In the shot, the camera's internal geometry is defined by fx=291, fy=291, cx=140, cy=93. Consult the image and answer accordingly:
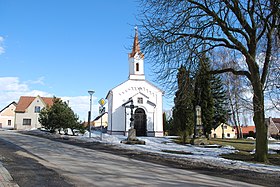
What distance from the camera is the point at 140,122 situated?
1607 inches

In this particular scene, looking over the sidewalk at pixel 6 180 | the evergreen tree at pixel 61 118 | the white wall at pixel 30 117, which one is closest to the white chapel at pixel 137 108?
the evergreen tree at pixel 61 118

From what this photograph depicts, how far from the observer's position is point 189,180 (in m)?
8.87

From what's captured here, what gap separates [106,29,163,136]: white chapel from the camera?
40438 mm

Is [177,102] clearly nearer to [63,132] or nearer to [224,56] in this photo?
[224,56]

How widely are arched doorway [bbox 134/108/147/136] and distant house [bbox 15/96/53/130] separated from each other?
31941 millimetres

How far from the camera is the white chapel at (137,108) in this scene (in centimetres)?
4044

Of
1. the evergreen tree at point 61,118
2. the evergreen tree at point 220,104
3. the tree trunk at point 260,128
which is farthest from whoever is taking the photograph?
the evergreen tree at point 220,104

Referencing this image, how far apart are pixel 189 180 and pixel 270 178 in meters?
3.20

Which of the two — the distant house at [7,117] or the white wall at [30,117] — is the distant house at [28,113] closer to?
the white wall at [30,117]

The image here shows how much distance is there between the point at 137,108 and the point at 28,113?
35470mm

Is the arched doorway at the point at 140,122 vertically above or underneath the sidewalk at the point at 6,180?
above

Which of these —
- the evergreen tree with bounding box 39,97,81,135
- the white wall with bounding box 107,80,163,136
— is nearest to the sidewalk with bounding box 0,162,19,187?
→ the evergreen tree with bounding box 39,97,81,135

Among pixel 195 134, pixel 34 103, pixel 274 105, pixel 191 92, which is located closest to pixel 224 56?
pixel 195 134

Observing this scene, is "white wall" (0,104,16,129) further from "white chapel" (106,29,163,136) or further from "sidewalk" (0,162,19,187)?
"sidewalk" (0,162,19,187)
